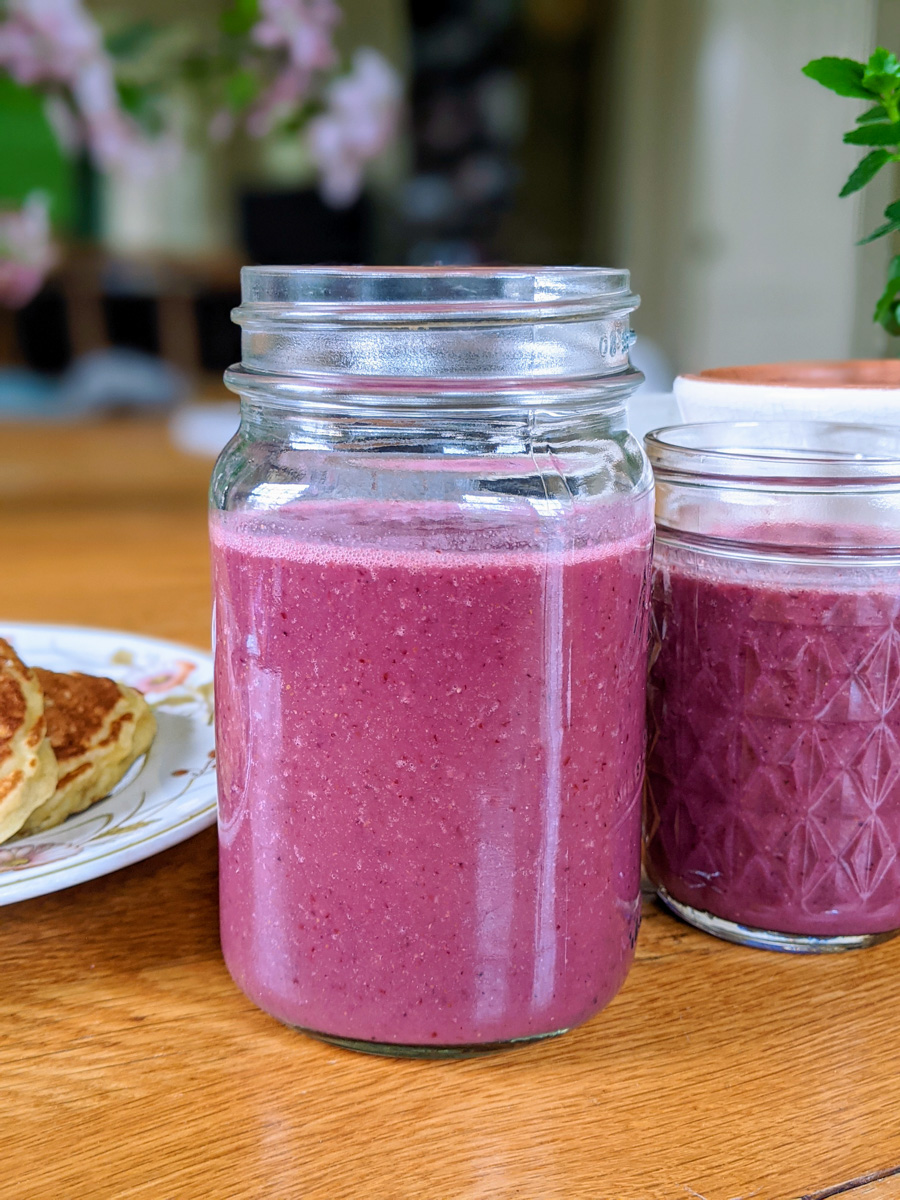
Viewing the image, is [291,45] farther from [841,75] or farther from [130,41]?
[841,75]

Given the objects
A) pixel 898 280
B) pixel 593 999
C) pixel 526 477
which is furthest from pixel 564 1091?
pixel 898 280

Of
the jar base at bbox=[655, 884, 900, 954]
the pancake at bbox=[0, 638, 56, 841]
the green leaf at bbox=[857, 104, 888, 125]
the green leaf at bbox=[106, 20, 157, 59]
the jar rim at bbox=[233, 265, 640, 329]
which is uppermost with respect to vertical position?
the green leaf at bbox=[106, 20, 157, 59]

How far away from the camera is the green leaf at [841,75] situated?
604 mm

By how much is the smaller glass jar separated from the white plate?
29cm

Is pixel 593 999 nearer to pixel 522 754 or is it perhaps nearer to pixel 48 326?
pixel 522 754

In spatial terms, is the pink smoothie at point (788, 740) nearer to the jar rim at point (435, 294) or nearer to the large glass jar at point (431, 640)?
the large glass jar at point (431, 640)

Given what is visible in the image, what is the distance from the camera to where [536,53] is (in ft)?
24.5

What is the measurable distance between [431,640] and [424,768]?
0.06 meters

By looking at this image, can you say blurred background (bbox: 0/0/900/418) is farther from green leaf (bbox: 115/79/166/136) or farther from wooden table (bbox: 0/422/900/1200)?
wooden table (bbox: 0/422/900/1200)

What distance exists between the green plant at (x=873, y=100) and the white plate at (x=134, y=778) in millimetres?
515

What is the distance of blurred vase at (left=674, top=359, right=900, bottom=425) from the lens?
64 cm

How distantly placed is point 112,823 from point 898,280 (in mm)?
568

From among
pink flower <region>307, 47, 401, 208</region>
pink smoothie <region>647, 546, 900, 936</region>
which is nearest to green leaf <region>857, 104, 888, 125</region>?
pink smoothie <region>647, 546, 900, 936</region>

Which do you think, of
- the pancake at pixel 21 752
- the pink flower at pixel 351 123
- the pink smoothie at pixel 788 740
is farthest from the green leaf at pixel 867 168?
the pink flower at pixel 351 123
